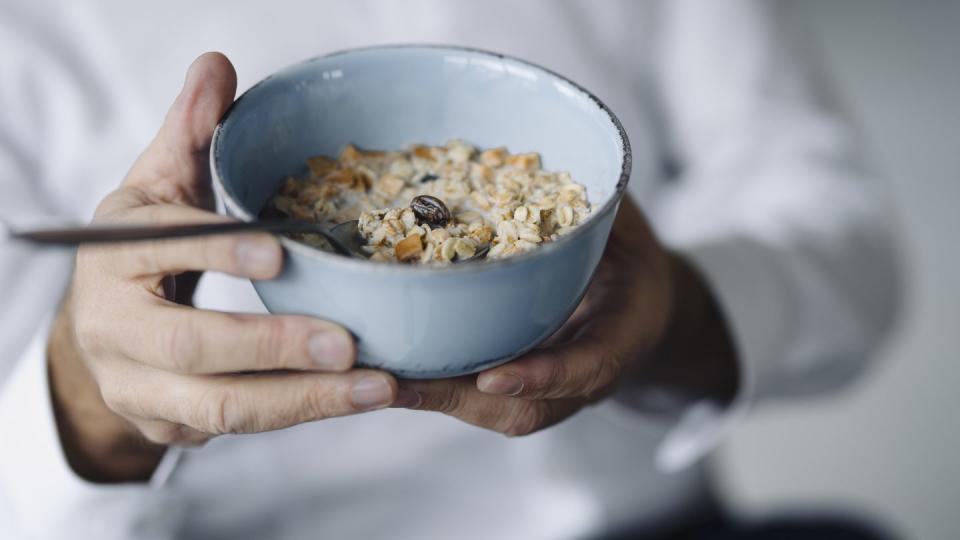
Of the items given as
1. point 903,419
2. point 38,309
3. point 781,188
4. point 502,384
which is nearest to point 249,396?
point 502,384

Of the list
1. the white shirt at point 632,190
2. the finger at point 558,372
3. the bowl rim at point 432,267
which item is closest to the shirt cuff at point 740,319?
the white shirt at point 632,190

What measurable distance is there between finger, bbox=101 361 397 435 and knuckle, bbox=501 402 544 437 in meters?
0.12

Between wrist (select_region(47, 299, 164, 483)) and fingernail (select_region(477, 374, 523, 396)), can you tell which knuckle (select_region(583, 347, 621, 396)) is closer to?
fingernail (select_region(477, 374, 523, 396))

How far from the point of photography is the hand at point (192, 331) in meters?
0.39

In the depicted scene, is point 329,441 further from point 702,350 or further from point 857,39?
point 857,39

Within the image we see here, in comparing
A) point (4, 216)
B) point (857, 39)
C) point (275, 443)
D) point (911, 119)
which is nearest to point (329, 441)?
point (275, 443)

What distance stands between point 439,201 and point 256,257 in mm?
128

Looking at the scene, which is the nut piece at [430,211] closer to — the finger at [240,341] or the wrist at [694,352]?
the finger at [240,341]

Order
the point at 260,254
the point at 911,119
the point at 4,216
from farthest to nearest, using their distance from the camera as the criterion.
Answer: the point at 911,119
the point at 4,216
the point at 260,254

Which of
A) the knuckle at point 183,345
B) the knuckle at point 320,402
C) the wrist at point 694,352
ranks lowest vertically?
the wrist at point 694,352

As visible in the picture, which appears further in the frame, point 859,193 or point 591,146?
point 859,193

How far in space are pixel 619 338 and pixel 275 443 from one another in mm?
399

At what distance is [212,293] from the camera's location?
680 millimetres

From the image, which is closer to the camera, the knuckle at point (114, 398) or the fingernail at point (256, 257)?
the fingernail at point (256, 257)
